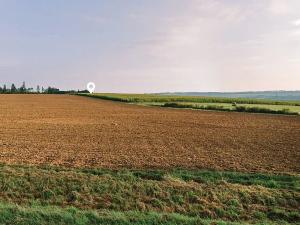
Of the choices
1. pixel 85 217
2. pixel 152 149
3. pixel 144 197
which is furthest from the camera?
pixel 152 149

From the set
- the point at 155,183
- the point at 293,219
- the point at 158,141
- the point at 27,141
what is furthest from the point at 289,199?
the point at 27,141

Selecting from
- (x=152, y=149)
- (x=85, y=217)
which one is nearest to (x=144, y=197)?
(x=85, y=217)

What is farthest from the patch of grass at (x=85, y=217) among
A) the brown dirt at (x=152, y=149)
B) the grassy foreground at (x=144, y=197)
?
the brown dirt at (x=152, y=149)

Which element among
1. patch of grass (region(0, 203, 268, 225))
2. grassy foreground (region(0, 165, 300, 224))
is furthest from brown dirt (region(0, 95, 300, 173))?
patch of grass (region(0, 203, 268, 225))

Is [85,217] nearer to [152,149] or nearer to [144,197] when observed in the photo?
[144,197]

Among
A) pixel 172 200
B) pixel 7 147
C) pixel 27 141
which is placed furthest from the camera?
pixel 27 141

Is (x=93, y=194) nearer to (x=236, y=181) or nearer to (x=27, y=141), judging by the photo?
(x=236, y=181)

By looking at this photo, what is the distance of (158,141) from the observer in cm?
1888

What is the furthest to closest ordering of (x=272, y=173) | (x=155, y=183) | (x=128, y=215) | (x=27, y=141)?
(x=27, y=141) < (x=272, y=173) < (x=155, y=183) < (x=128, y=215)

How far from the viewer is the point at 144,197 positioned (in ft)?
28.8

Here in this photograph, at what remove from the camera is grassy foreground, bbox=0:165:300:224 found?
7398 millimetres

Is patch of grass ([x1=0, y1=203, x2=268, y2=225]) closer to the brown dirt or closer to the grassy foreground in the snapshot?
the grassy foreground

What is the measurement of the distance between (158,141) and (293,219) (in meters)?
11.4

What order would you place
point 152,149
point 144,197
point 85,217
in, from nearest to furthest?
point 85,217 → point 144,197 → point 152,149
